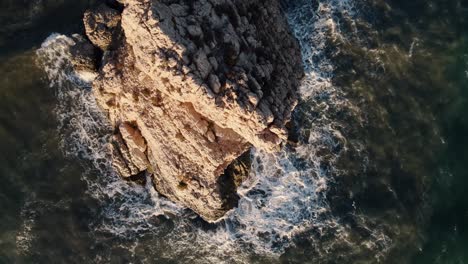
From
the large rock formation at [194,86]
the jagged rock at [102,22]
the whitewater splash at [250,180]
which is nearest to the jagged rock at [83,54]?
the whitewater splash at [250,180]

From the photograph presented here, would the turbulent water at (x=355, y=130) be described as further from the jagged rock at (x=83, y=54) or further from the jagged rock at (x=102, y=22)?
the jagged rock at (x=102, y=22)

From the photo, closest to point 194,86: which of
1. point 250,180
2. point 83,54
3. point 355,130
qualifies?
point 250,180

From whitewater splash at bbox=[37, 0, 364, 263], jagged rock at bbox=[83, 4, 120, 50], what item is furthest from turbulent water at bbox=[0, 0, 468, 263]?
jagged rock at bbox=[83, 4, 120, 50]

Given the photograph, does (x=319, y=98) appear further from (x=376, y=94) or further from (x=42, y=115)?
(x=42, y=115)

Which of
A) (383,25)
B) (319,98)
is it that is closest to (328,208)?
(319,98)

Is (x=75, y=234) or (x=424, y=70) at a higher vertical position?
(x=424, y=70)
